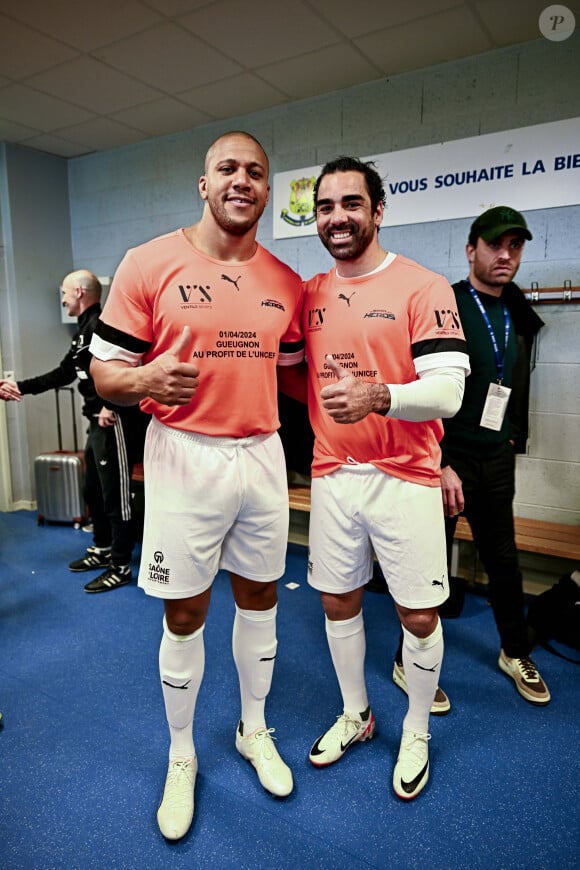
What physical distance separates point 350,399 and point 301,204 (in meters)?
2.69

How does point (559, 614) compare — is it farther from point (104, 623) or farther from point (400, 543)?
point (104, 623)

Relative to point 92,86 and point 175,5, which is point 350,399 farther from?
point 92,86

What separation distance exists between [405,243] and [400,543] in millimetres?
2283

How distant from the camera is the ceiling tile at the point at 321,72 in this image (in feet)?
9.57

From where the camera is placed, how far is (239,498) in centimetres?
147

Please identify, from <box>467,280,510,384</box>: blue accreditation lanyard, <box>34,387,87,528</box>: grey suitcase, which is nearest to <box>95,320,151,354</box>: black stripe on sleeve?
<box>467,280,510,384</box>: blue accreditation lanyard

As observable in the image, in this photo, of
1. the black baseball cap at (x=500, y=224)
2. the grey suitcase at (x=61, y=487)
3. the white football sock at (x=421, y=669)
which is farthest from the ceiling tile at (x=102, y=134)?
the white football sock at (x=421, y=669)

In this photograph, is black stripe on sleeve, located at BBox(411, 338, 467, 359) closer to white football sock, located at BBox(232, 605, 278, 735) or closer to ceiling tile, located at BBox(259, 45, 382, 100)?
white football sock, located at BBox(232, 605, 278, 735)

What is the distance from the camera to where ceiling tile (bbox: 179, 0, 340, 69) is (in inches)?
98.0

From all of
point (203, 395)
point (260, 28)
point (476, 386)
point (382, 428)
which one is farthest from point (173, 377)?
point (260, 28)

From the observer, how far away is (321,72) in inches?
122

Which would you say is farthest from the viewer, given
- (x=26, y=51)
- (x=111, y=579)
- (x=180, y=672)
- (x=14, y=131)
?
(x=14, y=131)

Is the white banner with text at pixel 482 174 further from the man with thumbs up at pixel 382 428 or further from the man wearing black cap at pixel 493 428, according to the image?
the man with thumbs up at pixel 382 428

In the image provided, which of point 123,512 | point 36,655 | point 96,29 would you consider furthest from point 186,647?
point 96,29
